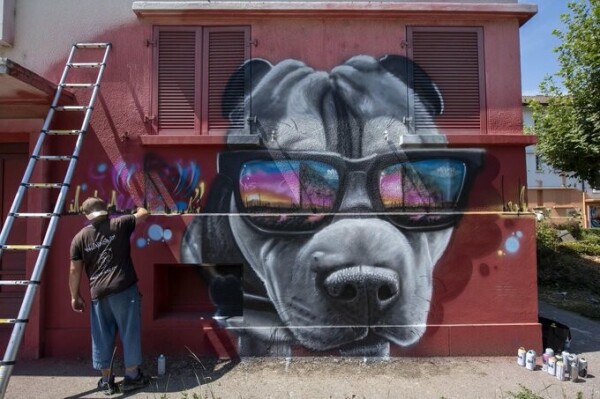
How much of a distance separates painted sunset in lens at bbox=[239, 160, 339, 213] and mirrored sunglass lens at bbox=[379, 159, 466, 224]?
69 cm

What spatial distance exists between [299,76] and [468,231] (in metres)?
2.86

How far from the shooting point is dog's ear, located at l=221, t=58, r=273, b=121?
5.59 m

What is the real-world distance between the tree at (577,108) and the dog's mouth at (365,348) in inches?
244

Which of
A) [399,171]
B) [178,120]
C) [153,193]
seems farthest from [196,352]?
[399,171]

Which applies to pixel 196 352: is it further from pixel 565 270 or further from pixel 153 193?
pixel 565 270

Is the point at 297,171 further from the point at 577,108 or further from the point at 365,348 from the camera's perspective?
the point at 577,108

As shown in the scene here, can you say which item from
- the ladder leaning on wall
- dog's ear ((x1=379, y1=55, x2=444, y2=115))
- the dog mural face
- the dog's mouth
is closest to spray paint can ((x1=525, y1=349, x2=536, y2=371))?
the dog mural face

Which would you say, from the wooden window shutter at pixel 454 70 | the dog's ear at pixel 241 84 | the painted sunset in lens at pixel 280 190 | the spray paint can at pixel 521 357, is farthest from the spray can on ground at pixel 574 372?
the dog's ear at pixel 241 84

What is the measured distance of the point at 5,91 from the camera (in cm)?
498

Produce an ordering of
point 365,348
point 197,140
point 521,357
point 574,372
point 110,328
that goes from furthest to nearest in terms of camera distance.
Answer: point 197,140, point 365,348, point 521,357, point 574,372, point 110,328

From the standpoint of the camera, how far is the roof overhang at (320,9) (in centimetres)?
552

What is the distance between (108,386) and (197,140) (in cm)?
286

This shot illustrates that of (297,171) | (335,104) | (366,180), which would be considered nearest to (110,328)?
(297,171)

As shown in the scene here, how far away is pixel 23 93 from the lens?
5.05 meters
